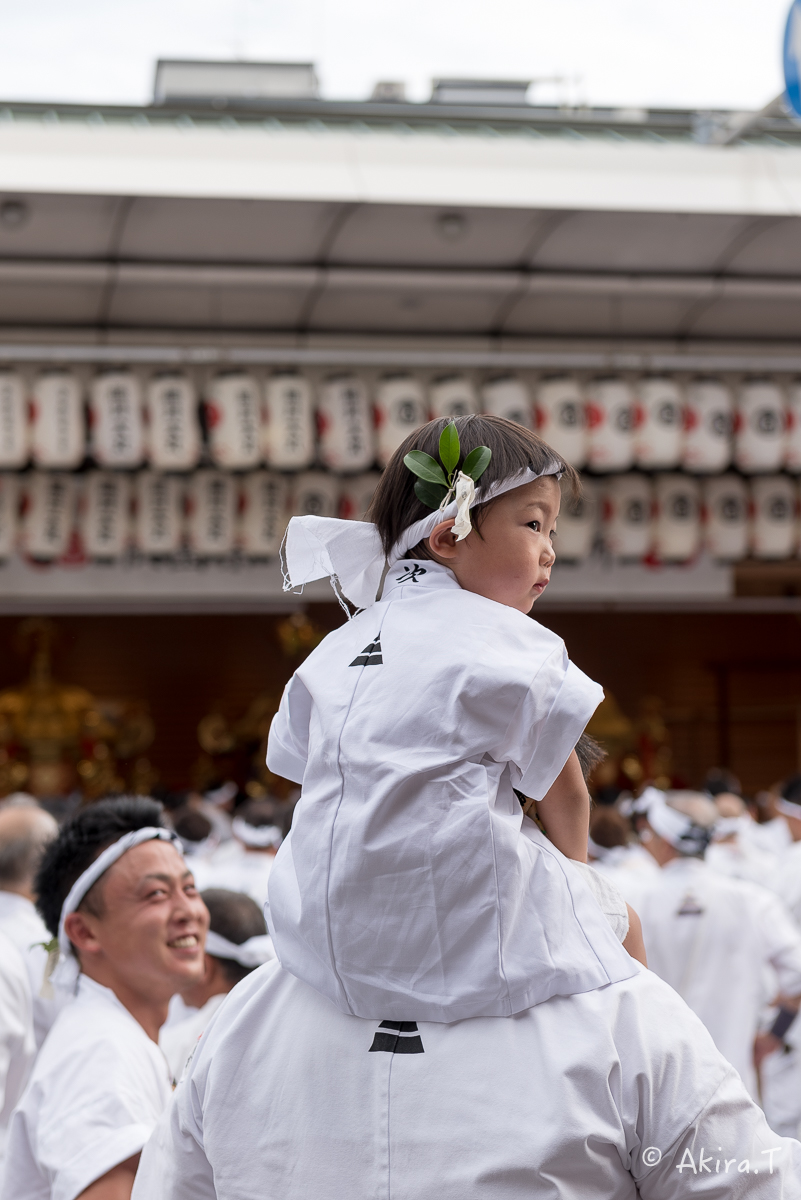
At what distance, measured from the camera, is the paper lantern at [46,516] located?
8297 millimetres

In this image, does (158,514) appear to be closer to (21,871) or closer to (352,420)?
(352,420)

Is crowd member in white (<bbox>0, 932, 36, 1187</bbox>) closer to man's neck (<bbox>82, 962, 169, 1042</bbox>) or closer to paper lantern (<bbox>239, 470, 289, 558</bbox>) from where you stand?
man's neck (<bbox>82, 962, 169, 1042</bbox>)

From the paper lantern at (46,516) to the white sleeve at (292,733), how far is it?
289 inches

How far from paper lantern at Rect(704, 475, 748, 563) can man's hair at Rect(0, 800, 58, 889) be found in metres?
6.31

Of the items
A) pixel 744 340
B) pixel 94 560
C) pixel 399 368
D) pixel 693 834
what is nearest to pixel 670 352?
pixel 744 340

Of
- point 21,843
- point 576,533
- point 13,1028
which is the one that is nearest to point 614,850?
point 21,843

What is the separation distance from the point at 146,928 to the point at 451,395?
667cm

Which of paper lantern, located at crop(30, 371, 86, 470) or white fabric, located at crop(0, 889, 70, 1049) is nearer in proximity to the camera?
white fabric, located at crop(0, 889, 70, 1049)

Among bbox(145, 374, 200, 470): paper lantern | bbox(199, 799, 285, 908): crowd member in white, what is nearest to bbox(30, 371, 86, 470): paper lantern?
bbox(145, 374, 200, 470): paper lantern

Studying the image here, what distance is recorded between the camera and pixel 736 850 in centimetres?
641

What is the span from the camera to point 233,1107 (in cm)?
117

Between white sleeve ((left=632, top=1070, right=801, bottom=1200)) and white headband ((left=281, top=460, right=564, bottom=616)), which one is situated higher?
white headband ((left=281, top=460, right=564, bottom=616))

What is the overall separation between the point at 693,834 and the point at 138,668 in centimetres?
813

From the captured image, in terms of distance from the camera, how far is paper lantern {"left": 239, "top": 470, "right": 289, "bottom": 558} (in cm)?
855
